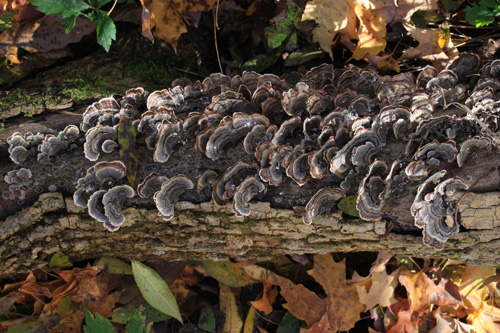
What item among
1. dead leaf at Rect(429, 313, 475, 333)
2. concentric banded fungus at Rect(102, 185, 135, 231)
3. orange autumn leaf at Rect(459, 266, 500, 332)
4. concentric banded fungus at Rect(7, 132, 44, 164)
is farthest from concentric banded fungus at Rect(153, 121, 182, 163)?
orange autumn leaf at Rect(459, 266, 500, 332)

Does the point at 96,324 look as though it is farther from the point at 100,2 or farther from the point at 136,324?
the point at 100,2

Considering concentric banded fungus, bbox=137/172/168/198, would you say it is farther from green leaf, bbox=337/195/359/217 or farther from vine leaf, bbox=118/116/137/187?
green leaf, bbox=337/195/359/217

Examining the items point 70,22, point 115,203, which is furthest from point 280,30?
point 115,203

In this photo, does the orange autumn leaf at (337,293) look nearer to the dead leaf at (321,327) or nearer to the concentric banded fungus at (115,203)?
the dead leaf at (321,327)

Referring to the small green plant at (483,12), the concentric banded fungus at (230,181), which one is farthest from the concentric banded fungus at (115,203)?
the small green plant at (483,12)

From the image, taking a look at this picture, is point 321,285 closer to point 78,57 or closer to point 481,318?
point 481,318

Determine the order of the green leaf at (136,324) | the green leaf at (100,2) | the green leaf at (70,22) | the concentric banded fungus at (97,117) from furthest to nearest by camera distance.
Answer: the green leaf at (100,2)
the green leaf at (70,22)
the green leaf at (136,324)
the concentric banded fungus at (97,117)
